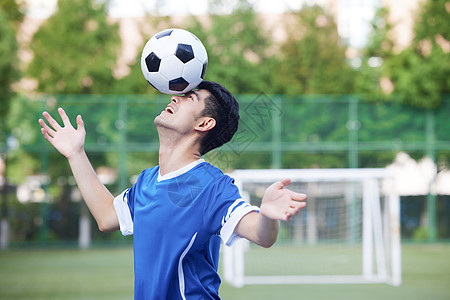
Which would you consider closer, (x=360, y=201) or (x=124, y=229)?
(x=124, y=229)

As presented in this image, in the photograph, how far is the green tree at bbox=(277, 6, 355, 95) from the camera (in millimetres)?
19469

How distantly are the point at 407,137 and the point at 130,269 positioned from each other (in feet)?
28.1

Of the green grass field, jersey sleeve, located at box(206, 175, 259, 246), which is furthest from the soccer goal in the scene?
jersey sleeve, located at box(206, 175, 259, 246)

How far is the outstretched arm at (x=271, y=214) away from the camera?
6.01 feet

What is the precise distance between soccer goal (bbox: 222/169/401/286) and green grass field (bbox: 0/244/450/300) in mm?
459

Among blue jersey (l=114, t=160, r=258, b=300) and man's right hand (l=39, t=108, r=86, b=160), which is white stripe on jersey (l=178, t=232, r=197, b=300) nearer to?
blue jersey (l=114, t=160, r=258, b=300)

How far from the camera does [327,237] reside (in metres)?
14.0

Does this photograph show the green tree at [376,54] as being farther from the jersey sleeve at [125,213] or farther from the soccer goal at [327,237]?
the jersey sleeve at [125,213]

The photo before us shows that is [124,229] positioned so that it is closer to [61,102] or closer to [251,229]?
[251,229]

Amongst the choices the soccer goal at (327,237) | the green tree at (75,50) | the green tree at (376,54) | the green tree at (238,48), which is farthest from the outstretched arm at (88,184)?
the green tree at (238,48)

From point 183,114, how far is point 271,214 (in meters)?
0.67

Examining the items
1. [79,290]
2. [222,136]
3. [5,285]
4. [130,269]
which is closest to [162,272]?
[222,136]

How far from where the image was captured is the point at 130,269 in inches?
444

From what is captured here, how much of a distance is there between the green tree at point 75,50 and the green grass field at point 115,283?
647cm
